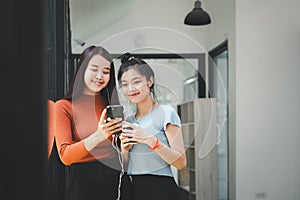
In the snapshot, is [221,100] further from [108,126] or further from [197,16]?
[108,126]

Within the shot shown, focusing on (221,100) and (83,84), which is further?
(221,100)

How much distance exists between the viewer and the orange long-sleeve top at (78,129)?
192 centimetres

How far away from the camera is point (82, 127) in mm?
1962

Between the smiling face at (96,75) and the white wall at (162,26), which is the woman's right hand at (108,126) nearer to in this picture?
the smiling face at (96,75)

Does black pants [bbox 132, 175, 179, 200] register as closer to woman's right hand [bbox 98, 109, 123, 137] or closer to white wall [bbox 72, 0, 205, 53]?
woman's right hand [bbox 98, 109, 123, 137]

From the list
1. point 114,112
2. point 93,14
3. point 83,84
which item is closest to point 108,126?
point 114,112

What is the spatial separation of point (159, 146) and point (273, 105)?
5.18ft

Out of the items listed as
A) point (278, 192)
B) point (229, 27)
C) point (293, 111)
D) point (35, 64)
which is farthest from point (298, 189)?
point (35, 64)

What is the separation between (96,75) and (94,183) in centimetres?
41

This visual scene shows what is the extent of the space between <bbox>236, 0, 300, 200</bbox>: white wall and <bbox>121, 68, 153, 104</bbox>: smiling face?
4.59ft

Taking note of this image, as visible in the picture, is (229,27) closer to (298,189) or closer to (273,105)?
(273,105)

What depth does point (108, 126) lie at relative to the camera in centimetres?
199

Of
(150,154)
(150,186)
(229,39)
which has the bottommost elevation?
(150,186)

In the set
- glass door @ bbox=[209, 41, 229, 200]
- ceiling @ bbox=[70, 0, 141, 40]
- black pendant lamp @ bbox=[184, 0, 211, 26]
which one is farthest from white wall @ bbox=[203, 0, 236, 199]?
ceiling @ bbox=[70, 0, 141, 40]
